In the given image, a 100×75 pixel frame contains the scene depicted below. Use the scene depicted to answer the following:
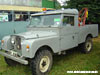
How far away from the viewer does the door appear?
4.40m

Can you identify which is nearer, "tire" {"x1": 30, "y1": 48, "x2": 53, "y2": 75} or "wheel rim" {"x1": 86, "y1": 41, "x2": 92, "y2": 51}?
"tire" {"x1": 30, "y1": 48, "x2": 53, "y2": 75}

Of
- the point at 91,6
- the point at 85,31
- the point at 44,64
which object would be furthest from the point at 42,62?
the point at 91,6

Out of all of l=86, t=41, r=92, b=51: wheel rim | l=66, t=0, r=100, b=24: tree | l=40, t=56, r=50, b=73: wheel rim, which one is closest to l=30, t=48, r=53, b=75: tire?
l=40, t=56, r=50, b=73: wheel rim

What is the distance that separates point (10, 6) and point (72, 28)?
40.7ft

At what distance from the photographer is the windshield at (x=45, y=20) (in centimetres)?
438

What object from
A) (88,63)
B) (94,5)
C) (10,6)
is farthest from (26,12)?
(88,63)

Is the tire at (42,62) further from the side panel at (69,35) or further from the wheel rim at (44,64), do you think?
the side panel at (69,35)

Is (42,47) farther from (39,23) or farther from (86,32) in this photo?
(86,32)

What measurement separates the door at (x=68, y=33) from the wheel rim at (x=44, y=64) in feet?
2.52

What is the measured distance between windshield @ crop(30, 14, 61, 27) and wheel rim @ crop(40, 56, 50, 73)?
4.20 ft

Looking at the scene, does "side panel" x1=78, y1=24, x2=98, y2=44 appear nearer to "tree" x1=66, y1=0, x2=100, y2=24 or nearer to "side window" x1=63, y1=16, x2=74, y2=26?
"side window" x1=63, y1=16, x2=74, y2=26

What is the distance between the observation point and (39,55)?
363 centimetres

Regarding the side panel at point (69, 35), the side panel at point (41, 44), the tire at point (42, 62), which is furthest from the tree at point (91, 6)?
the tire at point (42, 62)

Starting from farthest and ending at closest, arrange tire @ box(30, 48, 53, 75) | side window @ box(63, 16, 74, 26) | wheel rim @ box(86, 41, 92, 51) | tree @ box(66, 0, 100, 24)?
tree @ box(66, 0, 100, 24) → wheel rim @ box(86, 41, 92, 51) → side window @ box(63, 16, 74, 26) → tire @ box(30, 48, 53, 75)
